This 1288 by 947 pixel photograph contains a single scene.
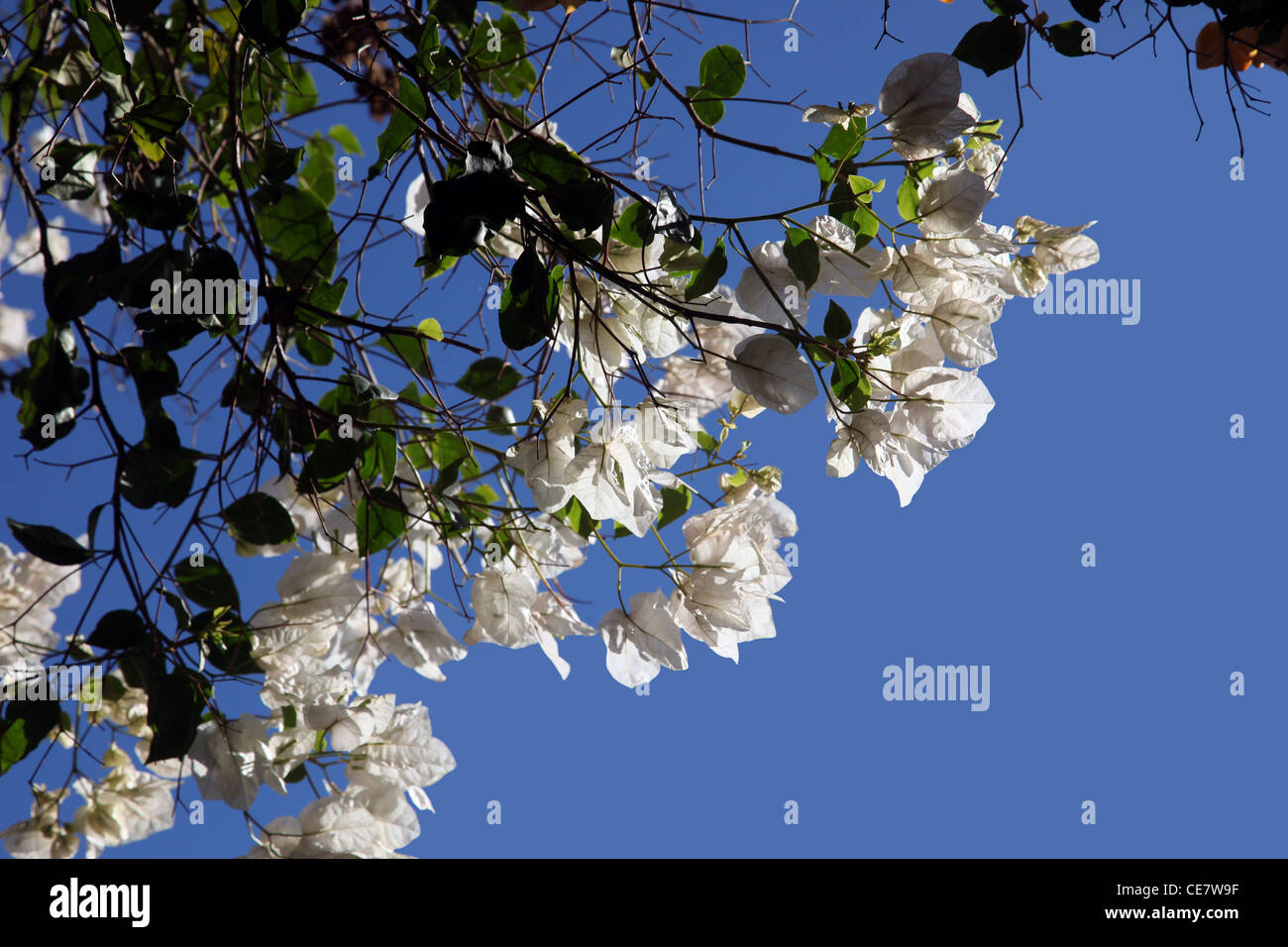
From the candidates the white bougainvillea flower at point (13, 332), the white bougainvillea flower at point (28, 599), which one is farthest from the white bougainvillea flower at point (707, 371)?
the white bougainvillea flower at point (13, 332)

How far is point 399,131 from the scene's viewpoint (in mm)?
656

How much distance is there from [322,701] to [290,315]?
37 centimetres

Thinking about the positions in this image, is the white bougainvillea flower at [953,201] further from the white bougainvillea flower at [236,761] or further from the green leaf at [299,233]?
the white bougainvillea flower at [236,761]

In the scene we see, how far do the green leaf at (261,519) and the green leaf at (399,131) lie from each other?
34 cm

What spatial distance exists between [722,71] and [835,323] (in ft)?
0.72

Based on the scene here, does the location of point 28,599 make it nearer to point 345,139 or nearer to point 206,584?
point 206,584

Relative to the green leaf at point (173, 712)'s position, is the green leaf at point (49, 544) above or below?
above

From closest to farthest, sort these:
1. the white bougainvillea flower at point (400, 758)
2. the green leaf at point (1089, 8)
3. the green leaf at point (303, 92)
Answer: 1. the green leaf at point (1089, 8)
2. the white bougainvillea flower at point (400, 758)
3. the green leaf at point (303, 92)

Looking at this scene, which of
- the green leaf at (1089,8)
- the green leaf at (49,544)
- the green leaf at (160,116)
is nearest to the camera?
the green leaf at (1089,8)

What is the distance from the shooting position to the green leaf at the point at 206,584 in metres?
0.80

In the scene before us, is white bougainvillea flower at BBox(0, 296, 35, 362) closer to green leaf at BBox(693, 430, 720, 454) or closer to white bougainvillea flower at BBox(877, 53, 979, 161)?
green leaf at BBox(693, 430, 720, 454)

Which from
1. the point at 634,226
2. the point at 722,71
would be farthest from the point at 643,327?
the point at 722,71

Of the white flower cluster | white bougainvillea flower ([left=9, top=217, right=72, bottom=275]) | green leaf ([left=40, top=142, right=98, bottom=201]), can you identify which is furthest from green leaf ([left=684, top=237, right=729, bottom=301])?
white bougainvillea flower ([left=9, top=217, right=72, bottom=275])

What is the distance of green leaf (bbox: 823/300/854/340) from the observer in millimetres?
639
